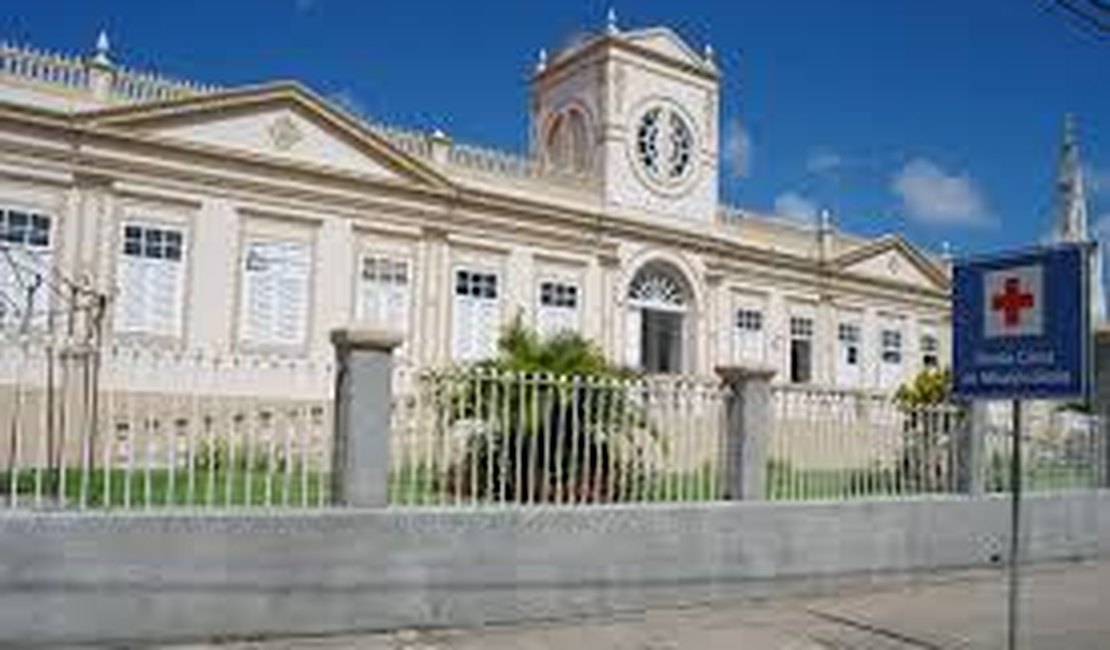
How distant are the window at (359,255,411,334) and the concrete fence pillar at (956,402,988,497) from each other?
11052 millimetres

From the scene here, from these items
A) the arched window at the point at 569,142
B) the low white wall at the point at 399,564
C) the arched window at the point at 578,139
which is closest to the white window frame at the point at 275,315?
the arched window at the point at 569,142

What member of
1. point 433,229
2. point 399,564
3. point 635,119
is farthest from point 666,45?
point 399,564

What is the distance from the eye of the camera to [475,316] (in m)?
22.8

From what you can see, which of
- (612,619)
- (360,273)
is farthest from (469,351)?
(612,619)

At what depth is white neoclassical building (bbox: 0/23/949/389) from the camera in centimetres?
1850

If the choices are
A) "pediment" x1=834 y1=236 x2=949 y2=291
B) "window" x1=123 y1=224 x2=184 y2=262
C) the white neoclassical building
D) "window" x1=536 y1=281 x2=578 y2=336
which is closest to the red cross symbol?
the white neoclassical building

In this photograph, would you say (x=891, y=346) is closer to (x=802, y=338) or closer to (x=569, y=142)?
(x=802, y=338)

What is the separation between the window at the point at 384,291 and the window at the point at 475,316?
3.62 ft

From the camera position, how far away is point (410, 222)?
2181 centimetres

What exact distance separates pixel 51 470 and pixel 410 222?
1425 centimetres

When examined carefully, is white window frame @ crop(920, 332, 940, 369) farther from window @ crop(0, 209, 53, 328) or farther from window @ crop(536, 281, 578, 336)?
window @ crop(0, 209, 53, 328)

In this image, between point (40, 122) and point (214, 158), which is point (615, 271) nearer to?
point (214, 158)

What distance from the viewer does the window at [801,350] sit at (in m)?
28.6

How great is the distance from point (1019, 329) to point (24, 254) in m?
14.8
